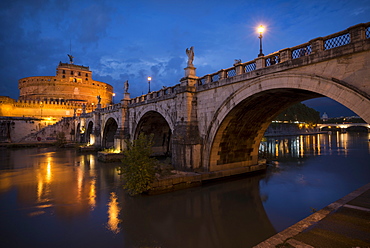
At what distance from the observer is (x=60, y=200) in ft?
35.2

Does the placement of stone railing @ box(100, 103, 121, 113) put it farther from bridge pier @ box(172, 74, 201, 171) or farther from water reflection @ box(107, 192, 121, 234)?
water reflection @ box(107, 192, 121, 234)

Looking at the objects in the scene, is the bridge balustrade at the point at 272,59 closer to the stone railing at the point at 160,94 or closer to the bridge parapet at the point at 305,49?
the bridge parapet at the point at 305,49

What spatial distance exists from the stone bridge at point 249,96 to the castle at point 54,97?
44613 millimetres

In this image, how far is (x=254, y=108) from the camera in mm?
12445

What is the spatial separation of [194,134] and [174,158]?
2.09 meters

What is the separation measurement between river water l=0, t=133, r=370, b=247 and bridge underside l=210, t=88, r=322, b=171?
1.41m

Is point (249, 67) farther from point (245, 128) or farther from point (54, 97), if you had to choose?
point (54, 97)

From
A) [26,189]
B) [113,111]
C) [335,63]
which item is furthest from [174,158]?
[113,111]

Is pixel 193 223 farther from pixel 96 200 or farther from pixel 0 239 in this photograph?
pixel 0 239

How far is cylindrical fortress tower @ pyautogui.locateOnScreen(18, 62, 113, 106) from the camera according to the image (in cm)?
6938

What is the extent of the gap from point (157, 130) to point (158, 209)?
15.3 meters

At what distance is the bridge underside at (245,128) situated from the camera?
11.6 meters

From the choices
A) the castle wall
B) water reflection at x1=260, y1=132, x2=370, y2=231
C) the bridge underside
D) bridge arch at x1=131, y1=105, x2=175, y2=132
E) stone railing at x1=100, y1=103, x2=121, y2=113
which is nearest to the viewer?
water reflection at x1=260, y1=132, x2=370, y2=231

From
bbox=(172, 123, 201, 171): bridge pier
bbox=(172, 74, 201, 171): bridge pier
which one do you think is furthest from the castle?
bbox=(172, 123, 201, 171): bridge pier
